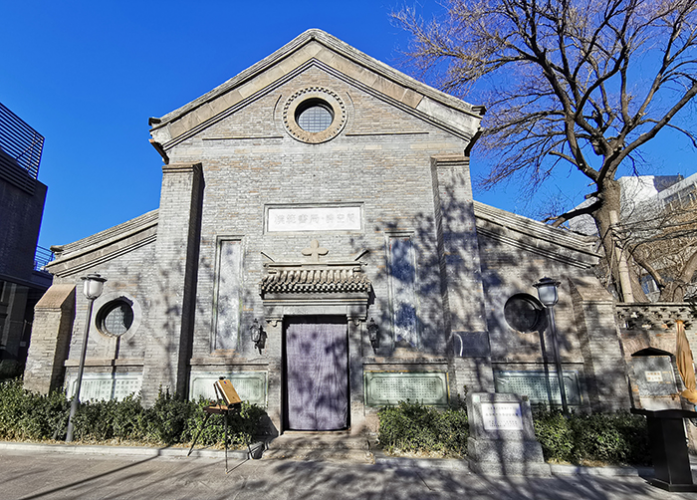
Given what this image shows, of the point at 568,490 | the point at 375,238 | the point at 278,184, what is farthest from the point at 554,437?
the point at 278,184

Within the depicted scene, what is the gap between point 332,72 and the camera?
39.8 feet

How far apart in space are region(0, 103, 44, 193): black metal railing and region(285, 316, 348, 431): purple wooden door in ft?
70.8

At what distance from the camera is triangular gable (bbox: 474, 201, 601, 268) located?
Answer: 36.1 ft

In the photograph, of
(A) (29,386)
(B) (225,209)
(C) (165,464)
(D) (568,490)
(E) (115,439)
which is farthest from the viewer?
(B) (225,209)

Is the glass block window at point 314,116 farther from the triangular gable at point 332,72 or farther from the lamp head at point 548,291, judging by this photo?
the lamp head at point 548,291

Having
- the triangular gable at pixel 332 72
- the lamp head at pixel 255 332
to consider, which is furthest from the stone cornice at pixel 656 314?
the lamp head at pixel 255 332

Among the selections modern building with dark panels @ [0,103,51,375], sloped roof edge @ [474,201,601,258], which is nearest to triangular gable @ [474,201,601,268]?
sloped roof edge @ [474,201,601,258]

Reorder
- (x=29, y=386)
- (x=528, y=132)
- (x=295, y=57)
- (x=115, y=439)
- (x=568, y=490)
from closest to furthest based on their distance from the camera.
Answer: (x=568, y=490), (x=115, y=439), (x=29, y=386), (x=295, y=57), (x=528, y=132)

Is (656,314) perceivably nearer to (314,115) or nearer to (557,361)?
(557,361)

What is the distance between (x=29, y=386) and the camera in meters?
10.3

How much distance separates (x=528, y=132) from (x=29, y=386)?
67.6 ft

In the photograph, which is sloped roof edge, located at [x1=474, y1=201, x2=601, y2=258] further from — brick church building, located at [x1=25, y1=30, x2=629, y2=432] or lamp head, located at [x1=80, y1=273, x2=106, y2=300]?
lamp head, located at [x1=80, y1=273, x2=106, y2=300]

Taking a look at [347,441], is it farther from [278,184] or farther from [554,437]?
[278,184]

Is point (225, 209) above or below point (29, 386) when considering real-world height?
above
